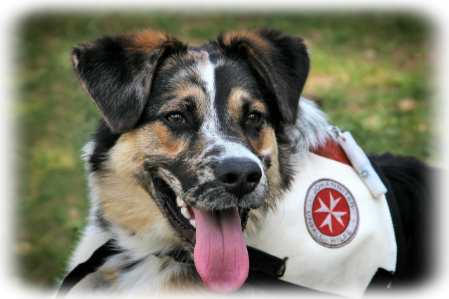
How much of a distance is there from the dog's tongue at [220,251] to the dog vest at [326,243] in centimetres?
28

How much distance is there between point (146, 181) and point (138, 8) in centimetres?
1076

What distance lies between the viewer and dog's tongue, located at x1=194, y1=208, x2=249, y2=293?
269 cm

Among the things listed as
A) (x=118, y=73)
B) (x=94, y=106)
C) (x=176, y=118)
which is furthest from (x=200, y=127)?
(x=94, y=106)

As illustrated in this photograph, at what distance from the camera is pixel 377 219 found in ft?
10.5

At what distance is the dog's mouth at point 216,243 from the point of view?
8.85 ft

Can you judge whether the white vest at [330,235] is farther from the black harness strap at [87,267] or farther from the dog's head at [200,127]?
the black harness strap at [87,267]

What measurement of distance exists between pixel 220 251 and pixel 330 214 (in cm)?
90

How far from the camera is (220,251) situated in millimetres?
2738

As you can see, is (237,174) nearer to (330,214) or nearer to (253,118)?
(253,118)

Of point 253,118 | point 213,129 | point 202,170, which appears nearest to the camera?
point 202,170

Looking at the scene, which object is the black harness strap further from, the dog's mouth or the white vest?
the white vest

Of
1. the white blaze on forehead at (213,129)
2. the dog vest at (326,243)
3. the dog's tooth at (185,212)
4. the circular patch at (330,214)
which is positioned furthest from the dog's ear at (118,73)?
the circular patch at (330,214)

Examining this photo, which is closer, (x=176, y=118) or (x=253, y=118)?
(x=176, y=118)

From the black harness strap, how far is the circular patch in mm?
1525
